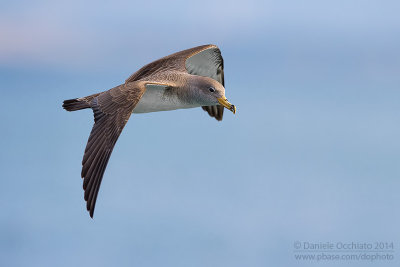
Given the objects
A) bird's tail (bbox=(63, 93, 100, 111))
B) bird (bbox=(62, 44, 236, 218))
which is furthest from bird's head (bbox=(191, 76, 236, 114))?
bird's tail (bbox=(63, 93, 100, 111))

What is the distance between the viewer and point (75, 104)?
11.5 meters

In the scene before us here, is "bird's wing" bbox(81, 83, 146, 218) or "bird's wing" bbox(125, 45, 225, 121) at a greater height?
"bird's wing" bbox(125, 45, 225, 121)

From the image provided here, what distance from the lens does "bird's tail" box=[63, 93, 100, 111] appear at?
36.9ft

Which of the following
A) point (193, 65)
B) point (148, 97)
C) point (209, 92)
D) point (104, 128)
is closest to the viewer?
point (104, 128)

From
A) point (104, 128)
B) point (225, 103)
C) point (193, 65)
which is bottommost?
point (104, 128)

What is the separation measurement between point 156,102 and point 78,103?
4.74 feet

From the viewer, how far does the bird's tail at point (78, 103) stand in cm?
1124

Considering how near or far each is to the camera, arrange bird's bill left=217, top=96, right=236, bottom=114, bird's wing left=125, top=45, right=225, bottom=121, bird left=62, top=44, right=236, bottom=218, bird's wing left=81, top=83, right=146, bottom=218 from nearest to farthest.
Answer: bird's wing left=81, top=83, right=146, bottom=218, bird left=62, top=44, right=236, bottom=218, bird's bill left=217, top=96, right=236, bottom=114, bird's wing left=125, top=45, right=225, bottom=121

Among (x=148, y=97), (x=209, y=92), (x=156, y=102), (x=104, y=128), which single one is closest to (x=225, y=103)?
(x=209, y=92)

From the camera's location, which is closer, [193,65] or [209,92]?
[209,92]

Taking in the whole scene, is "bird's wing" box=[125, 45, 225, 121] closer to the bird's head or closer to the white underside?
the white underside

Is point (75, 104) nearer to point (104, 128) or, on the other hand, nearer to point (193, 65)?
point (104, 128)

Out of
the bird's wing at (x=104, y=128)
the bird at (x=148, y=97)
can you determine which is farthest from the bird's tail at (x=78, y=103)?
the bird's wing at (x=104, y=128)

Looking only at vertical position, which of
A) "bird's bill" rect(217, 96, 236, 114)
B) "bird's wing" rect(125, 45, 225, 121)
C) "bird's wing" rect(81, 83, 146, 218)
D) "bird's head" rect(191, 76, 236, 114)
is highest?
"bird's wing" rect(125, 45, 225, 121)
